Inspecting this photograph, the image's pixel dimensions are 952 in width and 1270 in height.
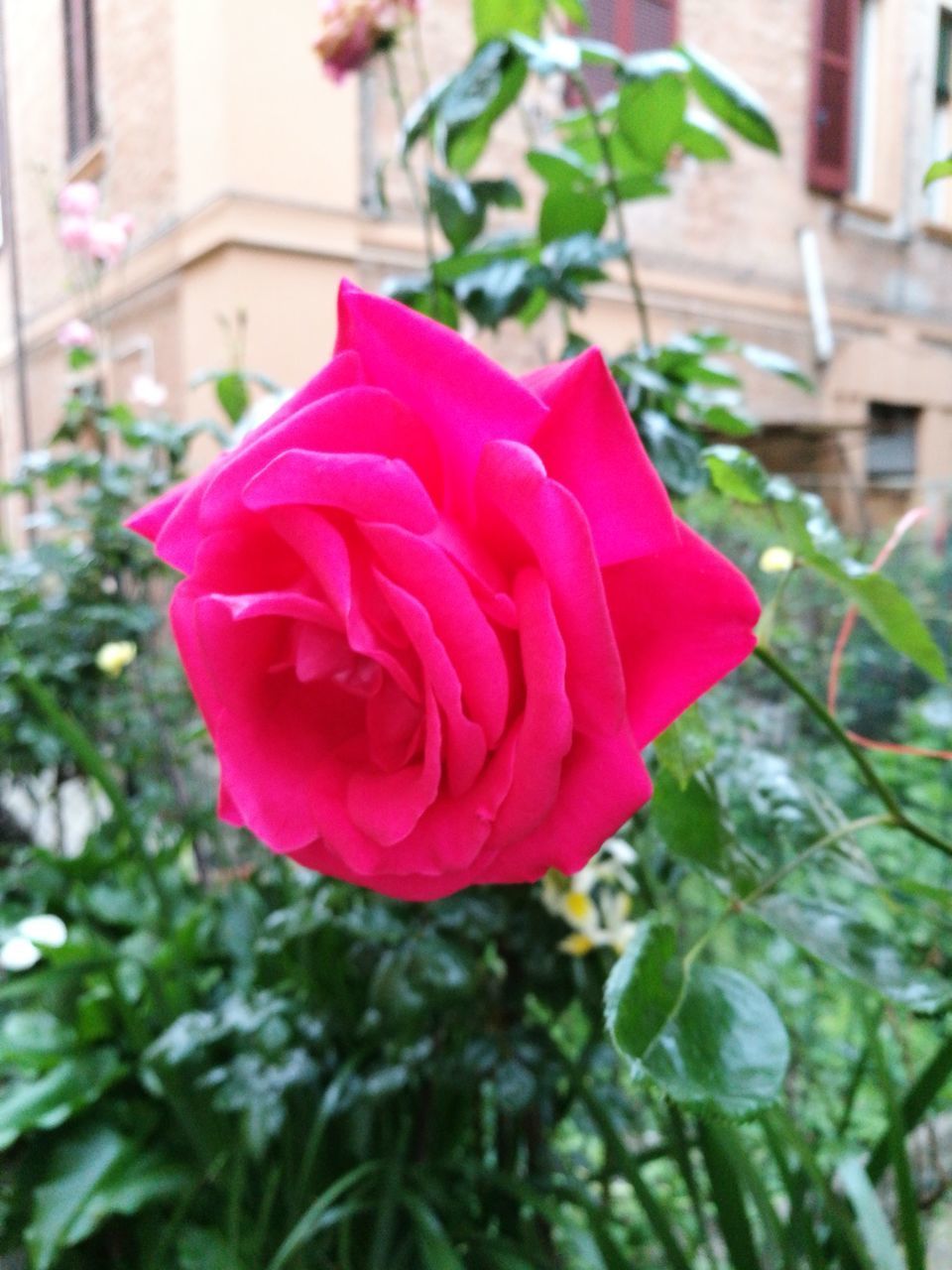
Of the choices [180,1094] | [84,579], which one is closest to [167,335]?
[84,579]

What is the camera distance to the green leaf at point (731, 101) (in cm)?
64

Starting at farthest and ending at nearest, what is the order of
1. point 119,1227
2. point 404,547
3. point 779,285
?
point 779,285 < point 119,1227 < point 404,547

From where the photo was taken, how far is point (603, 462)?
24 centimetres

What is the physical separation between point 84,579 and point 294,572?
63.1 inches

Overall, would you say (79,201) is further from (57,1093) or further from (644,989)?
(644,989)

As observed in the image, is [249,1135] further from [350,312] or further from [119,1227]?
[350,312]

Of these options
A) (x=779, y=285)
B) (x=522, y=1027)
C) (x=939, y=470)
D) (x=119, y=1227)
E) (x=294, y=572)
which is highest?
(x=294, y=572)

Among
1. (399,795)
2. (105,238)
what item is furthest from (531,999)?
(105,238)

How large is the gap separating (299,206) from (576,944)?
2.57m

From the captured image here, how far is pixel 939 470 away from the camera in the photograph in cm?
284

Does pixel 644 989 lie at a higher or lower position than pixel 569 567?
lower

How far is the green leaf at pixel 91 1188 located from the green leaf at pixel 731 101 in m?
1.09

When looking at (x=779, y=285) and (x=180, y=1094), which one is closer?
(x=180, y=1094)

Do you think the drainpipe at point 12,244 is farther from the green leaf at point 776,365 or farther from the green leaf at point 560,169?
the green leaf at point 776,365
